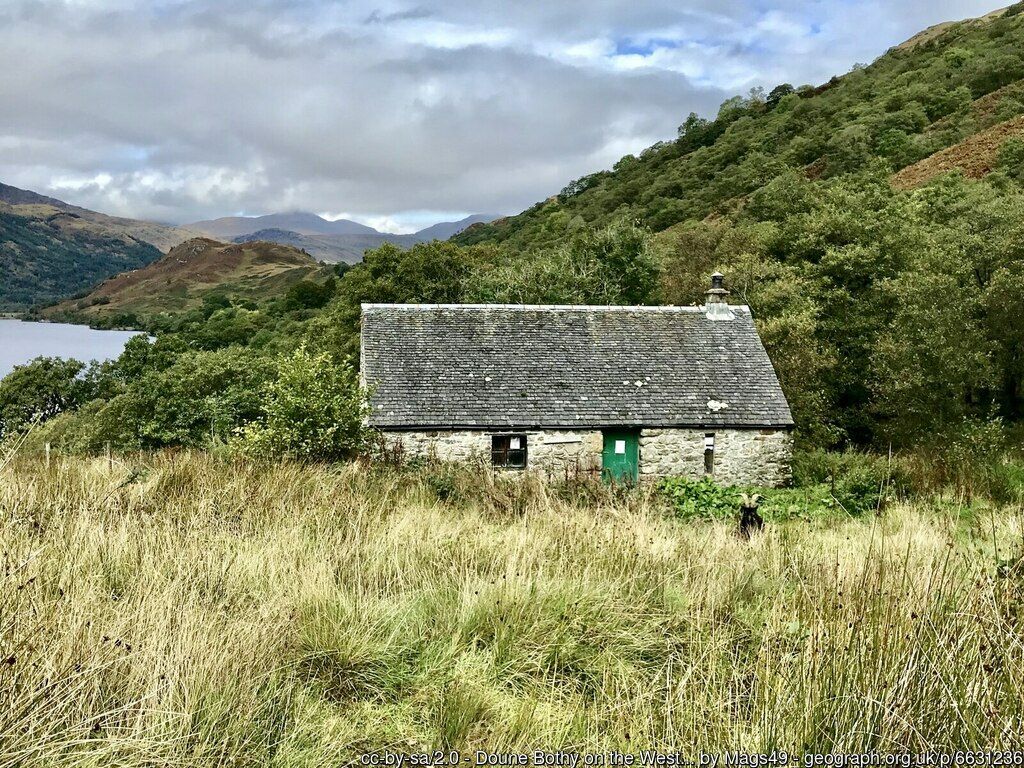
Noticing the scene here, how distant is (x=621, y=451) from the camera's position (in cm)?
1816

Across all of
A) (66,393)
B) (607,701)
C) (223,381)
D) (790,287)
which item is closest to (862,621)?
(607,701)

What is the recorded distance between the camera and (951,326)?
1884 cm

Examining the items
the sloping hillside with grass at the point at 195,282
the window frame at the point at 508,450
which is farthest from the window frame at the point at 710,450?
the sloping hillside with grass at the point at 195,282

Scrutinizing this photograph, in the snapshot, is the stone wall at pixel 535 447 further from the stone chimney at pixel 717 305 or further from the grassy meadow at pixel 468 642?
the grassy meadow at pixel 468 642

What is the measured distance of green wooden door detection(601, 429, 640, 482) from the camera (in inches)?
711

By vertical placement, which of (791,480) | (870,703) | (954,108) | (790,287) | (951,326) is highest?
(954,108)

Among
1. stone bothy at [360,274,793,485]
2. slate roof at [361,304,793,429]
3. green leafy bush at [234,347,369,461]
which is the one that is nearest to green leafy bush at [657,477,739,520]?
stone bothy at [360,274,793,485]

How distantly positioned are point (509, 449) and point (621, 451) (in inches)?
125

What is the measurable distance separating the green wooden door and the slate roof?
0.46 meters

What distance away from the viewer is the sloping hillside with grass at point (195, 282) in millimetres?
128500

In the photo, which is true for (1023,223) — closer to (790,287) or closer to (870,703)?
(790,287)

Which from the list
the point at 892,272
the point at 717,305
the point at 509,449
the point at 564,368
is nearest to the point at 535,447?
→ the point at 509,449

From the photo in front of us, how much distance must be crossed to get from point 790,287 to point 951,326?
18.6 feet

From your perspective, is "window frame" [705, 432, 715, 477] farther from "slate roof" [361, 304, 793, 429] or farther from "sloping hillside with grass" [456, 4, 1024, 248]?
"sloping hillside with grass" [456, 4, 1024, 248]
